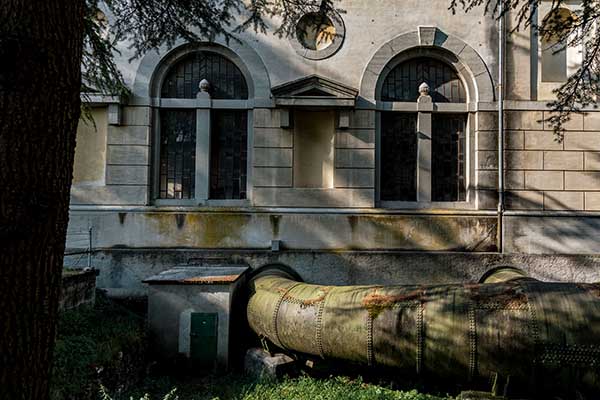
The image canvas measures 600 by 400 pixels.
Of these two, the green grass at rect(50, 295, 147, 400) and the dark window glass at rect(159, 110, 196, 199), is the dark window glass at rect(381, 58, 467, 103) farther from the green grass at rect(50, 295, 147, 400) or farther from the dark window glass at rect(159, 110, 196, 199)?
the green grass at rect(50, 295, 147, 400)

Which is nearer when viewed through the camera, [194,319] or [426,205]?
[194,319]

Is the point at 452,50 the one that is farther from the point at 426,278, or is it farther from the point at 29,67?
the point at 29,67

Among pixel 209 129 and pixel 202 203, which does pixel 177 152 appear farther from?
pixel 202 203

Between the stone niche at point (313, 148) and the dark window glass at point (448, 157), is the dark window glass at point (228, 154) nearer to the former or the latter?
the stone niche at point (313, 148)

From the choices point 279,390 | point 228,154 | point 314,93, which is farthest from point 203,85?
point 279,390

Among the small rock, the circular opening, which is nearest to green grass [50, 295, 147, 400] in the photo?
→ the small rock

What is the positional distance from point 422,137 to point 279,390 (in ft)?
24.0

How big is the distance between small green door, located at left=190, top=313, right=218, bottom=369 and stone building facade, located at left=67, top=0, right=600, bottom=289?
2.83 metres

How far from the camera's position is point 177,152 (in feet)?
36.8

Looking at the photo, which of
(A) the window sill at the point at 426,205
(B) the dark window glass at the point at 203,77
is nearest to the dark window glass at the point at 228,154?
(B) the dark window glass at the point at 203,77

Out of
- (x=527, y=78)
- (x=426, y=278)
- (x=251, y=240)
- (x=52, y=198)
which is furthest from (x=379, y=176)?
(x=52, y=198)

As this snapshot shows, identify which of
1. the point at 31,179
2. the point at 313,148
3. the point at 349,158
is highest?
the point at 313,148

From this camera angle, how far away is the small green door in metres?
7.59

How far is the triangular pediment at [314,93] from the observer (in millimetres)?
10477
